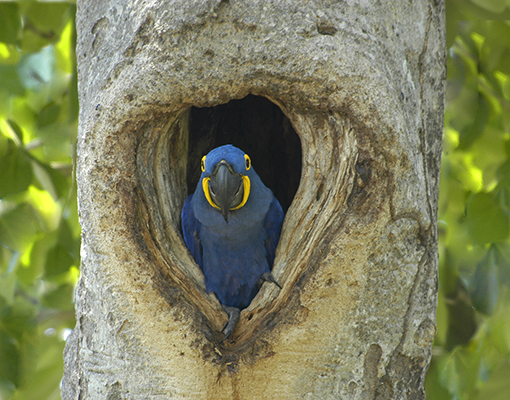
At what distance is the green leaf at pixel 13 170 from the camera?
2.99 meters

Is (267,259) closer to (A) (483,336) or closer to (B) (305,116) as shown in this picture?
(B) (305,116)

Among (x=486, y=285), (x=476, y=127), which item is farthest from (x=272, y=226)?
(x=476, y=127)

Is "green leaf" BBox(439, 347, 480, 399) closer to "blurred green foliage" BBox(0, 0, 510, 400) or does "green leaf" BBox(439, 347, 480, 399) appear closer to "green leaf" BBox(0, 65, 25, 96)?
"blurred green foliage" BBox(0, 0, 510, 400)

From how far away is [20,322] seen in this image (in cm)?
298

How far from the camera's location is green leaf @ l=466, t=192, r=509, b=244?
2666 mm

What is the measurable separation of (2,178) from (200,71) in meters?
2.04

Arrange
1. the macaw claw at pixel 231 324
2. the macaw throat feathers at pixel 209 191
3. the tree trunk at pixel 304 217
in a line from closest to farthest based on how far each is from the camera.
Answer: the tree trunk at pixel 304 217 → the macaw claw at pixel 231 324 → the macaw throat feathers at pixel 209 191

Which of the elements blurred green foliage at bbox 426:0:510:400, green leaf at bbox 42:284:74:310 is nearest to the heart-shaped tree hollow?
blurred green foliage at bbox 426:0:510:400

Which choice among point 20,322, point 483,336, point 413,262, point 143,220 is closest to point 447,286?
point 483,336

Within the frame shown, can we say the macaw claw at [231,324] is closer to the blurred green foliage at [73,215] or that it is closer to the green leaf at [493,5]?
the blurred green foliage at [73,215]

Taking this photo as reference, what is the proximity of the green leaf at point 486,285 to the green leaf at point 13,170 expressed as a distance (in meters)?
3.14

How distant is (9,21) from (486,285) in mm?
3667

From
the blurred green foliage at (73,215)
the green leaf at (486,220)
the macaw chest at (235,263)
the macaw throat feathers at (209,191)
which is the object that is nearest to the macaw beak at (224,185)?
the macaw throat feathers at (209,191)

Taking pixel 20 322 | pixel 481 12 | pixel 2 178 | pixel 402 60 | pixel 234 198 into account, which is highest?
pixel 481 12
